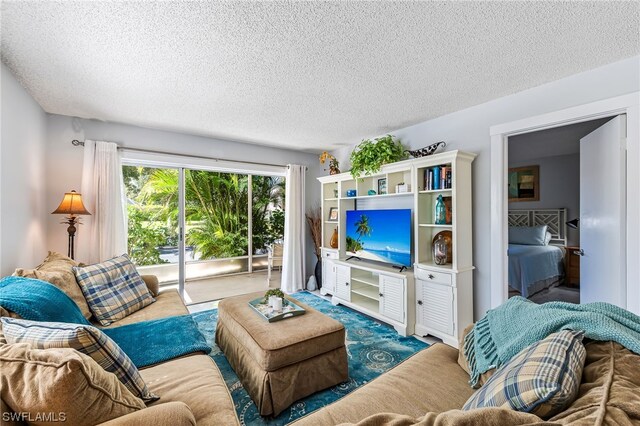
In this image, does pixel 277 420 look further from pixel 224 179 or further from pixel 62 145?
pixel 224 179

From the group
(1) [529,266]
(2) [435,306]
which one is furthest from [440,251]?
(1) [529,266]

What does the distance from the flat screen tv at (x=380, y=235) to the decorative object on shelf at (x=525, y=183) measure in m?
3.64

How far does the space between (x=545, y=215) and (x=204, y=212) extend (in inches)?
241

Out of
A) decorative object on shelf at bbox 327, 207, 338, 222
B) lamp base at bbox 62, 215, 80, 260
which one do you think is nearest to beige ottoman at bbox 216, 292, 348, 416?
lamp base at bbox 62, 215, 80, 260

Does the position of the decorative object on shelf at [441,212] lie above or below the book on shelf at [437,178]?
below

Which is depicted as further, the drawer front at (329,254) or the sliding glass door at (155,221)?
the drawer front at (329,254)

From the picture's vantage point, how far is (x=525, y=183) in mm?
5230

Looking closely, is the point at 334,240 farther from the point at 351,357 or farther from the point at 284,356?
the point at 284,356

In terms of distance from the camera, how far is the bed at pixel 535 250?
387 centimetres

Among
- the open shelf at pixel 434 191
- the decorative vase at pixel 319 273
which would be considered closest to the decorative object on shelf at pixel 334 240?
the decorative vase at pixel 319 273

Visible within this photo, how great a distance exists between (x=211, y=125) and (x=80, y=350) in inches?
111

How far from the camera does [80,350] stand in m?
0.92

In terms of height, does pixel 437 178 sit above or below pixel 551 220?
above

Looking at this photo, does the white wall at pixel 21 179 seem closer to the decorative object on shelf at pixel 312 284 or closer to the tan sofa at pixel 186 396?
the tan sofa at pixel 186 396
